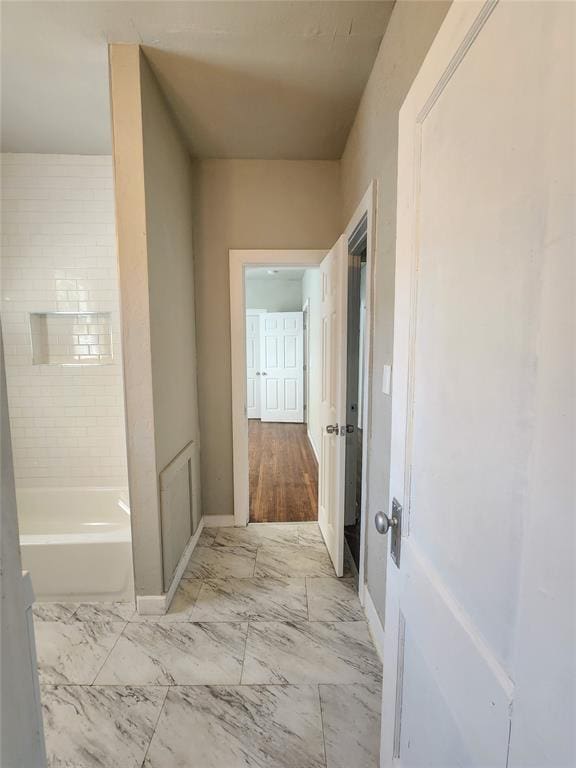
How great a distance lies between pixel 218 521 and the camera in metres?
2.59

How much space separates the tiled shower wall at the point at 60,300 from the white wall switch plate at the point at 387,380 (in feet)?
6.49

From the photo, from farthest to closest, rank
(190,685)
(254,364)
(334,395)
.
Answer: (254,364) → (334,395) → (190,685)

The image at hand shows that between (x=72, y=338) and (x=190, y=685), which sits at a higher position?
(x=72, y=338)

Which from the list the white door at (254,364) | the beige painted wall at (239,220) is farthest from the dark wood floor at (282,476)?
the beige painted wall at (239,220)

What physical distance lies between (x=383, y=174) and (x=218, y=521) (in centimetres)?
248

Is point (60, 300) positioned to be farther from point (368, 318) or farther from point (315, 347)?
point (315, 347)

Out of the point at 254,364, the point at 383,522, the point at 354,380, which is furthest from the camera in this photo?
the point at 254,364

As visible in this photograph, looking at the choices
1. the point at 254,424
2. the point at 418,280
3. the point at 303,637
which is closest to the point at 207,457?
the point at 303,637

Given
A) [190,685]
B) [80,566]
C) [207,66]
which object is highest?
[207,66]

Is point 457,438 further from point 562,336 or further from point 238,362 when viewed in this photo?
point 238,362

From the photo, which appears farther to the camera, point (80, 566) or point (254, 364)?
point (254, 364)

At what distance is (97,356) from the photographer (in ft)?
8.29

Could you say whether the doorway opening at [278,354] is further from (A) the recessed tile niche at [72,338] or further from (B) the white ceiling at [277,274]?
(A) the recessed tile niche at [72,338]

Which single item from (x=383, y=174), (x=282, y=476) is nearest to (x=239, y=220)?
(x=383, y=174)
